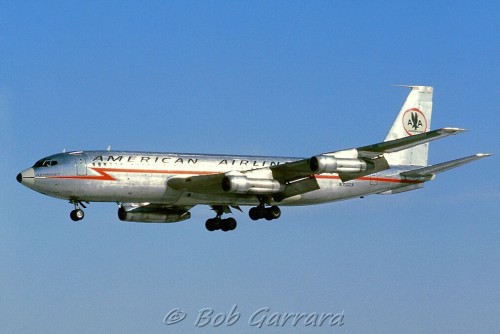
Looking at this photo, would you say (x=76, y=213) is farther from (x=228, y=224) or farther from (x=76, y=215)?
(x=228, y=224)

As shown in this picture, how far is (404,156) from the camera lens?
2955 inches

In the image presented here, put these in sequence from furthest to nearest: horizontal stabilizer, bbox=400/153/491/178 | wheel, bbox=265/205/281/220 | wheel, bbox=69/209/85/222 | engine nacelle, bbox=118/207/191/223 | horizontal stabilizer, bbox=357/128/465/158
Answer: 1. engine nacelle, bbox=118/207/191/223
2. wheel, bbox=265/205/281/220
3. horizontal stabilizer, bbox=400/153/491/178
4. wheel, bbox=69/209/85/222
5. horizontal stabilizer, bbox=357/128/465/158

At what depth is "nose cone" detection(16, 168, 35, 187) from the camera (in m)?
65.9

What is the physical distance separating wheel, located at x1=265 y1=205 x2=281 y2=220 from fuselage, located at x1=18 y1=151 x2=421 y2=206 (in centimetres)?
115

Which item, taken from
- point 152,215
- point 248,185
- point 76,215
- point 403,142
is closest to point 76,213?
point 76,215

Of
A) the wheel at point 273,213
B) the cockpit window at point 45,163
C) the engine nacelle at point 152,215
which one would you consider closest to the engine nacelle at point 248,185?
the wheel at point 273,213

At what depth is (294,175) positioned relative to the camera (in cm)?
6856

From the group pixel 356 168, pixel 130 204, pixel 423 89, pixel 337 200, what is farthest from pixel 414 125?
pixel 130 204

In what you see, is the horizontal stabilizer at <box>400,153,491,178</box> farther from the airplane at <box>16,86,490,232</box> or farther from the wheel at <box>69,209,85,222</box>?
Answer: the wheel at <box>69,209,85,222</box>

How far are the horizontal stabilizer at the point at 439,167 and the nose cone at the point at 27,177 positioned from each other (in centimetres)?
2284

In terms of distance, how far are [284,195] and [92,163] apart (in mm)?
11795

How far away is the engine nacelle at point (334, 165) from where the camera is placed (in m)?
64.9

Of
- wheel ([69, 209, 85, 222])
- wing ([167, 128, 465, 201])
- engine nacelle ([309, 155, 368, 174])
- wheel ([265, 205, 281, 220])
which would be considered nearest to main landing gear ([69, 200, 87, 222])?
wheel ([69, 209, 85, 222])

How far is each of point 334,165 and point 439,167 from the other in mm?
8351
